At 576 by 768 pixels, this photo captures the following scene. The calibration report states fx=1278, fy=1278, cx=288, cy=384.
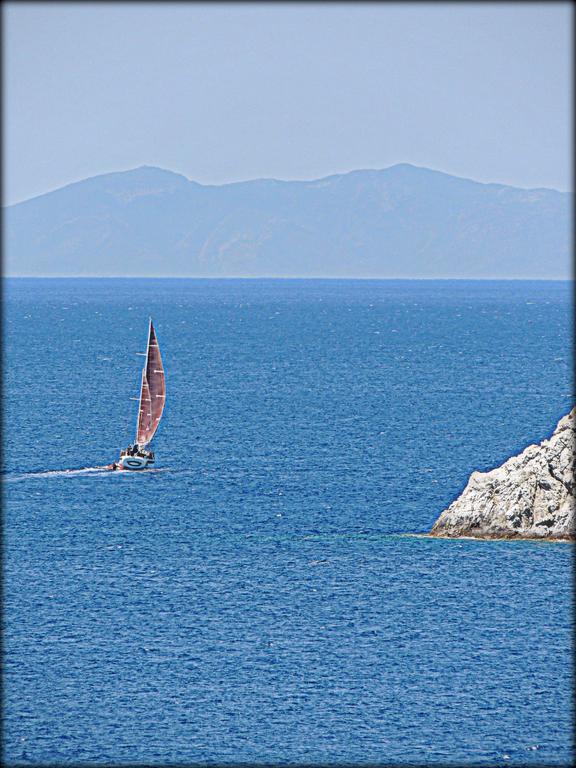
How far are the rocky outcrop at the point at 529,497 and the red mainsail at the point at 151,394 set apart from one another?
112 feet

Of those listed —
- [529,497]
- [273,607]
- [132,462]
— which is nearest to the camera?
[273,607]

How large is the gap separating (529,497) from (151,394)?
3947cm

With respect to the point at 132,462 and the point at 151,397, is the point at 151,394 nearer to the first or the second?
the point at 151,397

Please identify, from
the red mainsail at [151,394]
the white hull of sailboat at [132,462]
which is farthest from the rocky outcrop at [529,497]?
the red mainsail at [151,394]

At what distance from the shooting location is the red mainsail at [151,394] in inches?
4136

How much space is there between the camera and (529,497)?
253ft

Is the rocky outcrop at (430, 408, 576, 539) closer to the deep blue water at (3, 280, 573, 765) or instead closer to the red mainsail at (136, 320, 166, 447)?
the deep blue water at (3, 280, 573, 765)

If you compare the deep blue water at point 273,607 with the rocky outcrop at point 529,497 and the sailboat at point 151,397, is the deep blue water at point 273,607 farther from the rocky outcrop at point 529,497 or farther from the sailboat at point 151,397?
the sailboat at point 151,397

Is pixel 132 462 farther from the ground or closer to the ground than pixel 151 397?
closer to the ground

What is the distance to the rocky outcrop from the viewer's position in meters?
76.3

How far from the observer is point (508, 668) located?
5712 cm

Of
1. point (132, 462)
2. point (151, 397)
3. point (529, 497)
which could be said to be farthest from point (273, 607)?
point (151, 397)

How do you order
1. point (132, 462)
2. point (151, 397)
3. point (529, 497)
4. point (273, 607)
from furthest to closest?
point (151, 397) → point (132, 462) → point (529, 497) → point (273, 607)

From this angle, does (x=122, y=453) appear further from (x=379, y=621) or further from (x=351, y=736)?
(x=351, y=736)
